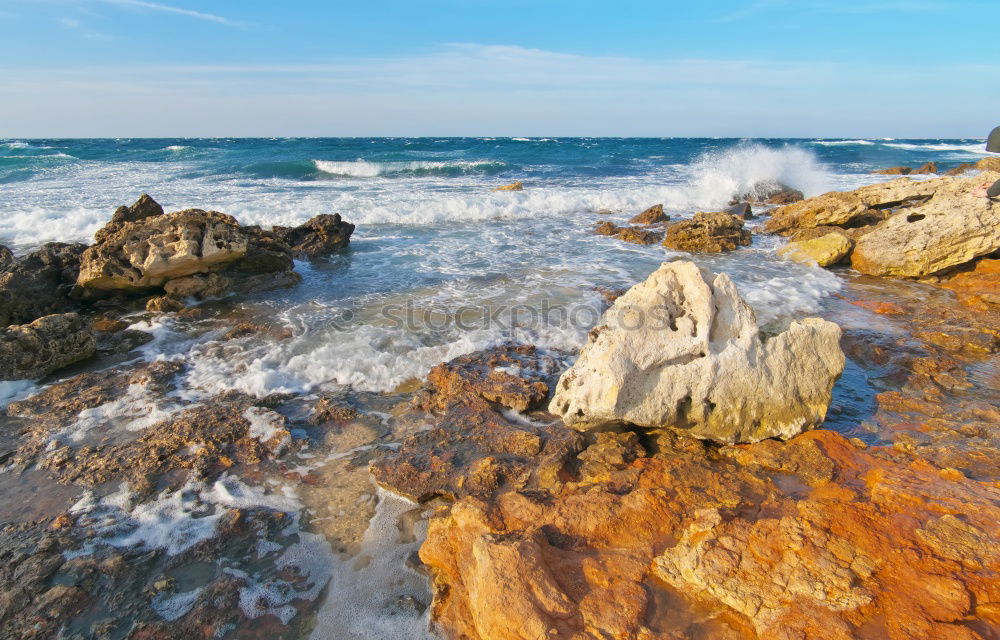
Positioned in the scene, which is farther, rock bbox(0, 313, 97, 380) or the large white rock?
rock bbox(0, 313, 97, 380)

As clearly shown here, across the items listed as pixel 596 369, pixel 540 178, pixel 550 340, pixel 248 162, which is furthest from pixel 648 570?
pixel 248 162

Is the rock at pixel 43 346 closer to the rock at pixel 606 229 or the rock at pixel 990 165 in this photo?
the rock at pixel 606 229

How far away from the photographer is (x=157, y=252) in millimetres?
6566

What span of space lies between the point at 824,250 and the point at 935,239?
1.45 meters

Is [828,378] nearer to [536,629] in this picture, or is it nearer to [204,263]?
[536,629]

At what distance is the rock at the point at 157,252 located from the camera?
257 inches

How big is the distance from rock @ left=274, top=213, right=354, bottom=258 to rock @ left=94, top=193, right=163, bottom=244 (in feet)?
6.30

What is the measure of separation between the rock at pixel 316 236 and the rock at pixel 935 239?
9.20 m

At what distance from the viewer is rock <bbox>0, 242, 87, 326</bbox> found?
19.8ft

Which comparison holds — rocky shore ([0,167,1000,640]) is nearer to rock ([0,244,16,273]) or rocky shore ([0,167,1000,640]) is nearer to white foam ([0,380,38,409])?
white foam ([0,380,38,409])

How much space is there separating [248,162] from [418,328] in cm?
2578

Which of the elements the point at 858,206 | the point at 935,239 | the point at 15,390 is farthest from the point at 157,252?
the point at 858,206

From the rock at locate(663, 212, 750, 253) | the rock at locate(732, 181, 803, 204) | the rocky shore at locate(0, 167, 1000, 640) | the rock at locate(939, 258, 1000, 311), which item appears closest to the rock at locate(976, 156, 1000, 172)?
the rock at locate(732, 181, 803, 204)

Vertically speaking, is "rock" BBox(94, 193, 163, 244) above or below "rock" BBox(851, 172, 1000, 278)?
above
